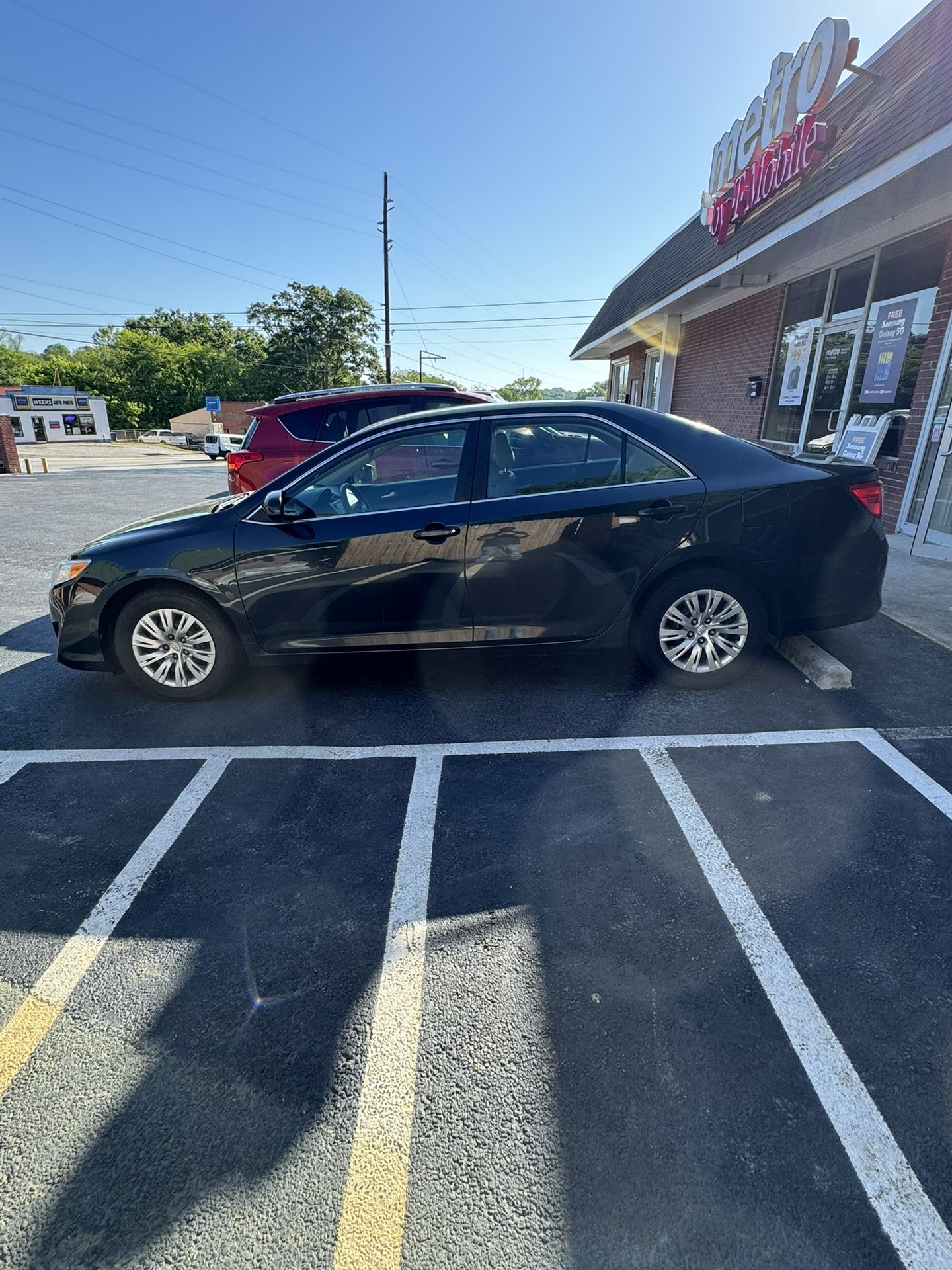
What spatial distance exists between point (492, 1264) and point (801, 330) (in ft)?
34.8

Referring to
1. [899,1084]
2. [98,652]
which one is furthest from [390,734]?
[899,1084]

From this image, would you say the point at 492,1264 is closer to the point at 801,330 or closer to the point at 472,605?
the point at 472,605

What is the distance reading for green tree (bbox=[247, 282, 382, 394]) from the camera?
56.8 metres

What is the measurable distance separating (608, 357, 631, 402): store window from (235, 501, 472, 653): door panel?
17.5m

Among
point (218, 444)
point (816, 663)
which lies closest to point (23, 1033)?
point (816, 663)

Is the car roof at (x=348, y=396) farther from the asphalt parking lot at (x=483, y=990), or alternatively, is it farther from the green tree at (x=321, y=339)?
the green tree at (x=321, y=339)

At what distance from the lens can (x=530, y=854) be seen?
102 inches

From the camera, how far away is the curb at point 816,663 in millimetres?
3891

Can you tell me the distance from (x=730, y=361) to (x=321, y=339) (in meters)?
54.1

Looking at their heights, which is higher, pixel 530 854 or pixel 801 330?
pixel 801 330

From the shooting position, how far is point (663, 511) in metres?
3.66

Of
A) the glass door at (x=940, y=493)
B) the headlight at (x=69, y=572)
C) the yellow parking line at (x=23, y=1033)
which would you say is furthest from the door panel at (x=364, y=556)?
the glass door at (x=940, y=493)

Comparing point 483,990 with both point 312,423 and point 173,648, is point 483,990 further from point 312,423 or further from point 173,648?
point 312,423

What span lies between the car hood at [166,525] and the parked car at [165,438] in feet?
192
